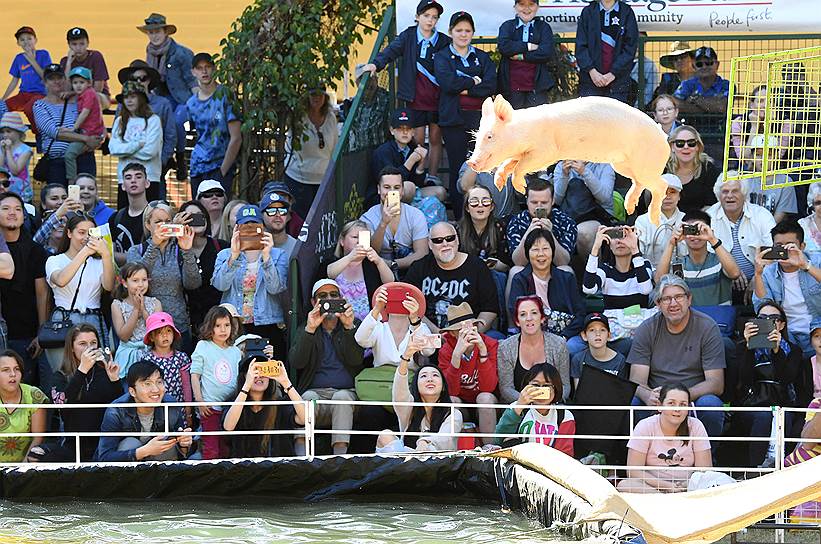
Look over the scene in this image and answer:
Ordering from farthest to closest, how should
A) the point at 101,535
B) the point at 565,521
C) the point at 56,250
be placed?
the point at 56,250 → the point at 101,535 → the point at 565,521

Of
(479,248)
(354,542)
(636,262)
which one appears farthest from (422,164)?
(354,542)

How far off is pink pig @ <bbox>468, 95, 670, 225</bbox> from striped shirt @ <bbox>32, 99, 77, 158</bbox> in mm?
8046

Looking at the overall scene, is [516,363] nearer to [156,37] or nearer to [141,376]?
[141,376]

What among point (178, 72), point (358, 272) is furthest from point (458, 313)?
point (178, 72)

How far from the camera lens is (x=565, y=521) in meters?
6.94

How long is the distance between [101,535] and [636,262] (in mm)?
4028

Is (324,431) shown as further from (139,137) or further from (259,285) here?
(139,137)

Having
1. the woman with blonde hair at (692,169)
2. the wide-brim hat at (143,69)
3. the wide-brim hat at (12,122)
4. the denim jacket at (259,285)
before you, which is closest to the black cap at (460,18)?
the woman with blonde hair at (692,169)

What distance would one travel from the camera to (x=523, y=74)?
10805 millimetres

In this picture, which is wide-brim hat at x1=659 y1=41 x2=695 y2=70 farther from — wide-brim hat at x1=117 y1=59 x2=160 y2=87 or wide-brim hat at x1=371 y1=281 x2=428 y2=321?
wide-brim hat at x1=117 y1=59 x2=160 y2=87

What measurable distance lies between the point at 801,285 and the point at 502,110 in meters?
5.53

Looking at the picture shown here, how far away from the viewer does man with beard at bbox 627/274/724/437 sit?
29.8 ft

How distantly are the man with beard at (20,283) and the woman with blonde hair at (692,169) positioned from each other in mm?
4549

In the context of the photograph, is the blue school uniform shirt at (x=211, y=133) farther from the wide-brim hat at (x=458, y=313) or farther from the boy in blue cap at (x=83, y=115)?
the wide-brim hat at (x=458, y=313)
